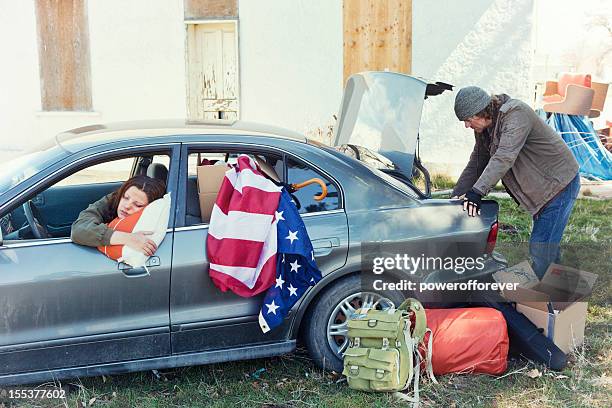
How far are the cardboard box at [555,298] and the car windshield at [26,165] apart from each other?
2.91 metres

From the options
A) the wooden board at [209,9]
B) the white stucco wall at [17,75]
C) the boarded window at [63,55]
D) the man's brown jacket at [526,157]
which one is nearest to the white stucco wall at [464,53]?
the wooden board at [209,9]

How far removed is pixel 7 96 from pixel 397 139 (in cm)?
846

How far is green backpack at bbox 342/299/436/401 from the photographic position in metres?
3.90

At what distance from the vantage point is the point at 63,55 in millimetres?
11102

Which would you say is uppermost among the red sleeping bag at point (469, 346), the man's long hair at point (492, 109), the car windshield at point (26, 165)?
the man's long hair at point (492, 109)

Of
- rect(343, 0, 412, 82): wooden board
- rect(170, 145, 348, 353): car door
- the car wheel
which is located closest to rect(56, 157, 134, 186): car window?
rect(170, 145, 348, 353): car door

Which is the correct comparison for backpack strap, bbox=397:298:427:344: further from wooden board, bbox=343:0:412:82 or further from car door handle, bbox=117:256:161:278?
wooden board, bbox=343:0:412:82

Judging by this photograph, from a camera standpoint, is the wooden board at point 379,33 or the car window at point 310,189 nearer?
the car window at point 310,189

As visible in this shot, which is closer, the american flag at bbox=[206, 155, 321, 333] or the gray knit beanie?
the american flag at bbox=[206, 155, 321, 333]

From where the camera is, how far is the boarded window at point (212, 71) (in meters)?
10.9

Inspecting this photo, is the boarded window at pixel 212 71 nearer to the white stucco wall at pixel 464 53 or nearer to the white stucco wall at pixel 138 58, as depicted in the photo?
the white stucco wall at pixel 138 58

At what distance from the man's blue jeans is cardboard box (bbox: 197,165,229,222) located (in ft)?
7.51

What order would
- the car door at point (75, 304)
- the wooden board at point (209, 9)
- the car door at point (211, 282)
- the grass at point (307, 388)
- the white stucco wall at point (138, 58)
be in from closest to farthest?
1. the car door at point (75, 304)
2. the car door at point (211, 282)
3. the grass at point (307, 388)
4. the wooden board at point (209, 9)
5. the white stucco wall at point (138, 58)

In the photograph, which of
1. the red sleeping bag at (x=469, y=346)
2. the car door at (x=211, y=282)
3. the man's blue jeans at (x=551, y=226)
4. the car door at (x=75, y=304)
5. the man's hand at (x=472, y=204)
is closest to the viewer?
the car door at (x=75, y=304)
